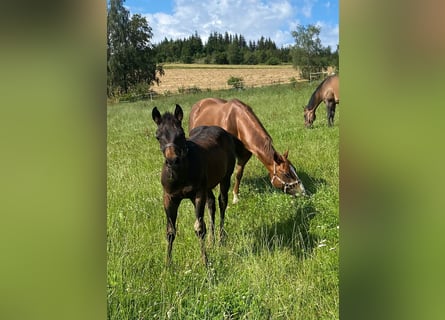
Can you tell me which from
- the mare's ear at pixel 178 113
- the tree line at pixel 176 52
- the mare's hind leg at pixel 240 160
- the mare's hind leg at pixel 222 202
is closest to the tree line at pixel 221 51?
the tree line at pixel 176 52

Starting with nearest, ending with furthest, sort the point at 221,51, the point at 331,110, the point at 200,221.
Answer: the point at 221,51 → the point at 331,110 → the point at 200,221

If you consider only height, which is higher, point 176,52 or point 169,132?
point 176,52

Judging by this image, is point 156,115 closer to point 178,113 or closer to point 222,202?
point 178,113

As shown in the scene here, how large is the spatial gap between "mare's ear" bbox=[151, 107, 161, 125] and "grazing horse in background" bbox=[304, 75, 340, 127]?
77 centimetres

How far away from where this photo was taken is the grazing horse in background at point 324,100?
1.54 meters

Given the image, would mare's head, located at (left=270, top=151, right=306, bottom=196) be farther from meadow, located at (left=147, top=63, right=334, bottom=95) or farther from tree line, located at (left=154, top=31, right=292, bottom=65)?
tree line, located at (left=154, top=31, right=292, bottom=65)

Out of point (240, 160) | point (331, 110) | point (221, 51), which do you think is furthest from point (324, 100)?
point (240, 160)

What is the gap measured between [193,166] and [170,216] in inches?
12.2

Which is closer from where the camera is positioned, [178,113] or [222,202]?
[178,113]

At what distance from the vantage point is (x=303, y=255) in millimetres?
2021

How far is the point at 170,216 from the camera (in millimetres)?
2031

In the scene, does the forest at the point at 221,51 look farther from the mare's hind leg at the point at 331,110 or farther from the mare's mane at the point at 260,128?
the mare's mane at the point at 260,128
